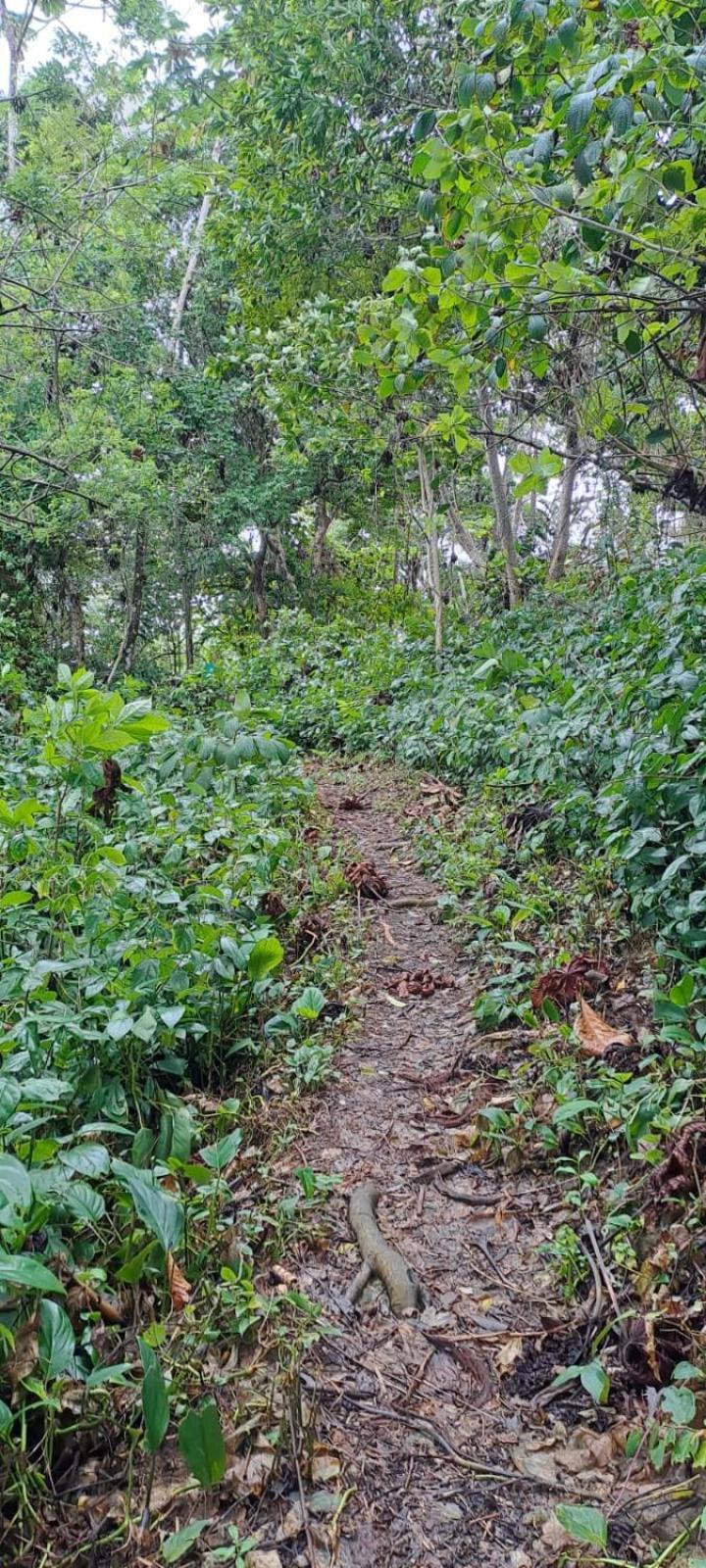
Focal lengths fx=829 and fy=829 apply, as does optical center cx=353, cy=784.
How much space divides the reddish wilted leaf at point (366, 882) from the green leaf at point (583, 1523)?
3111mm

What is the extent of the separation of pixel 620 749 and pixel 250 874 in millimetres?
1746

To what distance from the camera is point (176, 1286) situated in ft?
6.47

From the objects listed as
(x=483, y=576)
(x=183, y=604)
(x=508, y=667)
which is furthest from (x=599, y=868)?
(x=183, y=604)

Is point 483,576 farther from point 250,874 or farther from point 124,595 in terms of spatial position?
point 250,874

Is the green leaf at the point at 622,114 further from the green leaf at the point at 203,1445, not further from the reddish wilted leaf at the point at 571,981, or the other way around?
the green leaf at the point at 203,1445

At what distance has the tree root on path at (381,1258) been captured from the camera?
2.08m

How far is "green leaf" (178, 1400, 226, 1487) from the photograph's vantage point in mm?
1498

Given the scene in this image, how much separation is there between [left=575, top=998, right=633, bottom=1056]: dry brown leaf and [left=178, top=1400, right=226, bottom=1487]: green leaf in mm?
1584

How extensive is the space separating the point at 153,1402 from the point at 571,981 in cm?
198

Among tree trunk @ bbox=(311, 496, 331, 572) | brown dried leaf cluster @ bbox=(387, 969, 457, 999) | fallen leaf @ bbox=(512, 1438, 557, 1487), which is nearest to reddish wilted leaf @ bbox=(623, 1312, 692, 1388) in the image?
fallen leaf @ bbox=(512, 1438, 557, 1487)

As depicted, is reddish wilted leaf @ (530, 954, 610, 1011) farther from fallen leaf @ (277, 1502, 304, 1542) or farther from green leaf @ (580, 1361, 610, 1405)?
fallen leaf @ (277, 1502, 304, 1542)

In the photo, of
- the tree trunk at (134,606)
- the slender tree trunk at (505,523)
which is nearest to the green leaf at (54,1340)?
the slender tree trunk at (505,523)

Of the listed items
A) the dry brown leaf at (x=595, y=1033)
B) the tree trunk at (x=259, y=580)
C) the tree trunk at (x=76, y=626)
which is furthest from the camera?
the tree trunk at (x=259, y=580)

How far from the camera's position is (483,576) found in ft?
34.5
